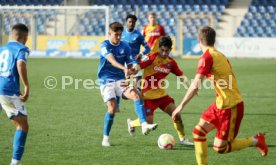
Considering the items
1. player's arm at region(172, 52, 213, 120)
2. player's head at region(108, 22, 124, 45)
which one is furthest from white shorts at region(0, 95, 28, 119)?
player's head at region(108, 22, 124, 45)

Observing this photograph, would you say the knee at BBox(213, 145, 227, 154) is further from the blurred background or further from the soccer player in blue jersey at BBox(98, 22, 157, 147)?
the blurred background

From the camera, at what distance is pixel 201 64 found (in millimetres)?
6918

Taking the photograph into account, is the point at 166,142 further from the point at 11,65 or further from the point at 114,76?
the point at 11,65

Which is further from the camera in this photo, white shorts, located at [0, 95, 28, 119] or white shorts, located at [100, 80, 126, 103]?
white shorts, located at [100, 80, 126, 103]

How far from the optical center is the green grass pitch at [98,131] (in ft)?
26.5

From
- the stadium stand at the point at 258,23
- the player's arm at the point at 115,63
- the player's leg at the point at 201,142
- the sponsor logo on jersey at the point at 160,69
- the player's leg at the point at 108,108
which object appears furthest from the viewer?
the stadium stand at the point at 258,23

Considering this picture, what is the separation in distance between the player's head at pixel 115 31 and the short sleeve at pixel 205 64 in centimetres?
251

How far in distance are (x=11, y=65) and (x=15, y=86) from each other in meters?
0.28

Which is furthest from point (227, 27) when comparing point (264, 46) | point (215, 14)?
point (264, 46)

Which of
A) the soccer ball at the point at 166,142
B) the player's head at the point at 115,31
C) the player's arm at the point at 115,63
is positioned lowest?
the soccer ball at the point at 166,142

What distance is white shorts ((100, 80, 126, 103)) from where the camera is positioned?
9.35 meters

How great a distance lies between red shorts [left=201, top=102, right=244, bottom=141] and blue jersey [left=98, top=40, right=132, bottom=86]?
277 cm

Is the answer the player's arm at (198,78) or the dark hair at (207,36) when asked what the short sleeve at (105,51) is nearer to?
the dark hair at (207,36)

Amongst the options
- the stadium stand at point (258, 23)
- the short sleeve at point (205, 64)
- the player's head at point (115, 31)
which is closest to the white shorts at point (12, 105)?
the short sleeve at point (205, 64)
